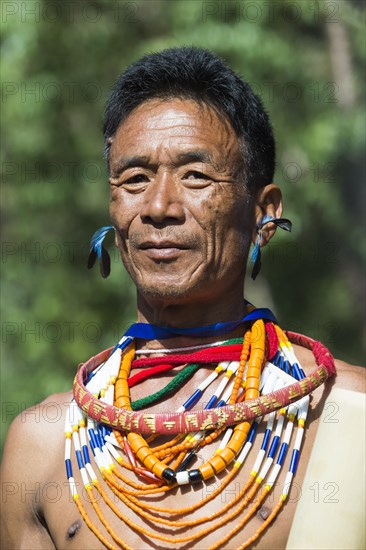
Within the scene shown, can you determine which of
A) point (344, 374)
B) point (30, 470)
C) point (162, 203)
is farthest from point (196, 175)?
point (30, 470)

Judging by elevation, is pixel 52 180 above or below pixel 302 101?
below

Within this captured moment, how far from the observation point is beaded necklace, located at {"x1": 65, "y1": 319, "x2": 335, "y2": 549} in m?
3.04

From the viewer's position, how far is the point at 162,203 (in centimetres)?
320

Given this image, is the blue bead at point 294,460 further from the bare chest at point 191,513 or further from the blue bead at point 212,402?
the blue bead at point 212,402

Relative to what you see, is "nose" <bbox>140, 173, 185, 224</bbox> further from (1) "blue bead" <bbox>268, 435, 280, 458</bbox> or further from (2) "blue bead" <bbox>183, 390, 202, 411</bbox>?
(1) "blue bead" <bbox>268, 435, 280, 458</bbox>

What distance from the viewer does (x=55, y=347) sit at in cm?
864

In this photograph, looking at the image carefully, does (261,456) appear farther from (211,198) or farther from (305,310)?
(305,310)

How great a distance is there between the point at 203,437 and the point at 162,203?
79 centimetres

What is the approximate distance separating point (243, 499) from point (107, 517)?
0.47m

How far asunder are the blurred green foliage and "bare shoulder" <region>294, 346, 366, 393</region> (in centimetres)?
422

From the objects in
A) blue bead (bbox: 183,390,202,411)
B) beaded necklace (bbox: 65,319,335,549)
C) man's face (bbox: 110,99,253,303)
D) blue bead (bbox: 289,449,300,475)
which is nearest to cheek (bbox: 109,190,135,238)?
man's face (bbox: 110,99,253,303)

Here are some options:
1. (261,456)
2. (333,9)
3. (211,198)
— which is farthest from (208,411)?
(333,9)

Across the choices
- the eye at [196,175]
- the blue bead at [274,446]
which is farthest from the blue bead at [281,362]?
the eye at [196,175]

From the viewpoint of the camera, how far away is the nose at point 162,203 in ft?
10.5
